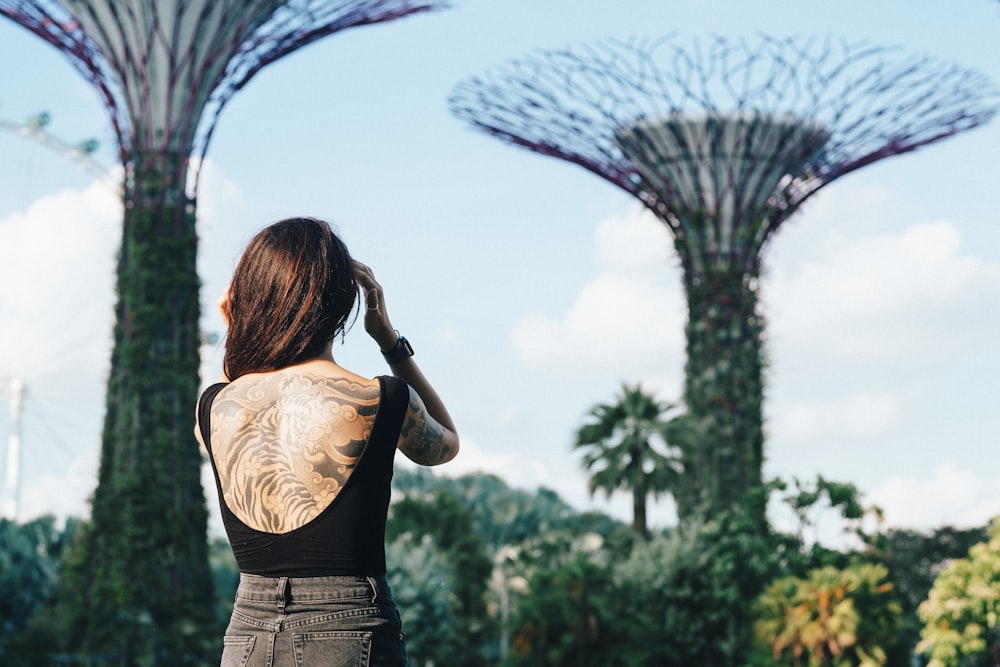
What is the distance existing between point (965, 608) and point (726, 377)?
25.6ft

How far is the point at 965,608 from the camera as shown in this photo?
2622 cm

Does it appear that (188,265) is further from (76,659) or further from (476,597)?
(476,597)

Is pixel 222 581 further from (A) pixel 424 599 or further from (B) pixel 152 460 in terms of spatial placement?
(B) pixel 152 460

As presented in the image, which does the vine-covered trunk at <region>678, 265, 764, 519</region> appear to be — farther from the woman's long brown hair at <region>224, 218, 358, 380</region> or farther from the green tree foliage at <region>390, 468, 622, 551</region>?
the woman's long brown hair at <region>224, 218, 358, 380</region>

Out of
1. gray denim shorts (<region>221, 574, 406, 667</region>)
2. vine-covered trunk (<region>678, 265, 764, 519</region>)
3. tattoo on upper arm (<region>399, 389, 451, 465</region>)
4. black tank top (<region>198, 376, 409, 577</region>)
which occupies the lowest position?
gray denim shorts (<region>221, 574, 406, 667</region>)

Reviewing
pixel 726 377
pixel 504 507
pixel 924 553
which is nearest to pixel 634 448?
pixel 726 377

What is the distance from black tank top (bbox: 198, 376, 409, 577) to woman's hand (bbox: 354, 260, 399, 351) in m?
0.19

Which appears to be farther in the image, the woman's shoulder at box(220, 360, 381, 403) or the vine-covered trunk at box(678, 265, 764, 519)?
the vine-covered trunk at box(678, 265, 764, 519)

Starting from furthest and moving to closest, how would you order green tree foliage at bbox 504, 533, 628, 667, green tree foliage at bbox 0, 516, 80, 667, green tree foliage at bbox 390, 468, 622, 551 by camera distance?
1. green tree foliage at bbox 390, 468, 622, 551
2. green tree foliage at bbox 504, 533, 628, 667
3. green tree foliage at bbox 0, 516, 80, 667

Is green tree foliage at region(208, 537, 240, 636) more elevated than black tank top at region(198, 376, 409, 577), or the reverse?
green tree foliage at region(208, 537, 240, 636)

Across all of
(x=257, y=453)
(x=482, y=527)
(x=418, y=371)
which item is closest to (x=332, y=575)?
(x=257, y=453)

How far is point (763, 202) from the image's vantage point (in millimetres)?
31625

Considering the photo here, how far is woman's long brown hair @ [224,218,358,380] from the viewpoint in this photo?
2.85 m

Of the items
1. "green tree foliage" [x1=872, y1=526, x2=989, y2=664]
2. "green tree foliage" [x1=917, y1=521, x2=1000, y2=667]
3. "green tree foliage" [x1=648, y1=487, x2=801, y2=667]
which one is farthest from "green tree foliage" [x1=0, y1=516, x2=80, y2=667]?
"green tree foliage" [x1=872, y1=526, x2=989, y2=664]
